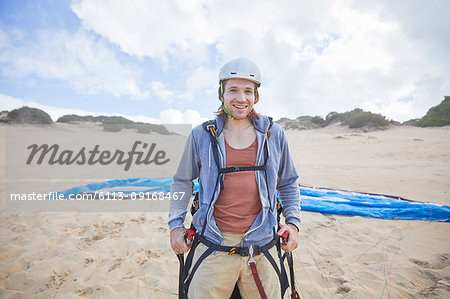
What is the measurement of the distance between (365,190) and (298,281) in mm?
4983

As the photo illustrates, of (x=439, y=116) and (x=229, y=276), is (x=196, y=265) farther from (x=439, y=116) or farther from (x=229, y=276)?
(x=439, y=116)

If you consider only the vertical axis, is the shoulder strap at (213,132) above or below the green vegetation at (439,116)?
below

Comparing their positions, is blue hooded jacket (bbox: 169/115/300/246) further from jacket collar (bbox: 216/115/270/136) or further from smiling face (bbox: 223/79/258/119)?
smiling face (bbox: 223/79/258/119)

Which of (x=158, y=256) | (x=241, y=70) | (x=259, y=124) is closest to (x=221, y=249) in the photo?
(x=259, y=124)

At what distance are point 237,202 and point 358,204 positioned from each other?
16.1 feet

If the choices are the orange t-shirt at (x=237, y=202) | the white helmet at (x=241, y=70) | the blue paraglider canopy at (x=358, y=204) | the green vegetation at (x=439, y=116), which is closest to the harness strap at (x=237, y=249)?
the orange t-shirt at (x=237, y=202)

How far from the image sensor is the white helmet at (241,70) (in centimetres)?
181

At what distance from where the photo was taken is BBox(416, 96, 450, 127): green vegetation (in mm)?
A: 20702

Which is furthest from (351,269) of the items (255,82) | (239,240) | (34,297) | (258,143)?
(34,297)

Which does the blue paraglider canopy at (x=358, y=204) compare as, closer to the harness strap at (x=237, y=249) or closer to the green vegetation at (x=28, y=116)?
the harness strap at (x=237, y=249)

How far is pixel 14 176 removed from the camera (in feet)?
28.8

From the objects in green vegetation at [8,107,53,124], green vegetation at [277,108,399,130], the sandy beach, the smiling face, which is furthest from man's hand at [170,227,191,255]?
green vegetation at [8,107,53,124]

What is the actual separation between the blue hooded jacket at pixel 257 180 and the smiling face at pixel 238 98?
15 cm

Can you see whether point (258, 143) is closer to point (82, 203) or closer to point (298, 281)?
point (298, 281)
